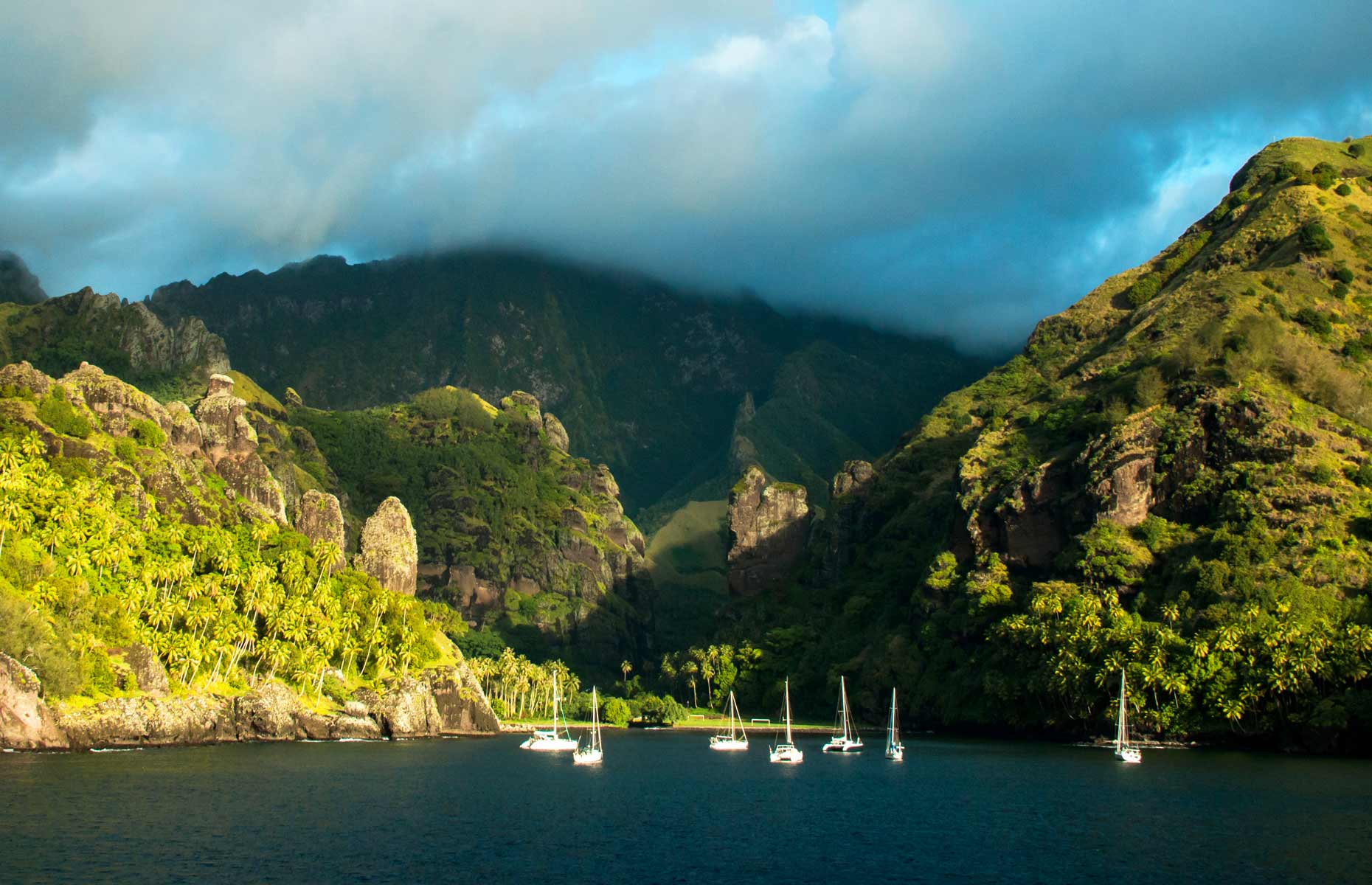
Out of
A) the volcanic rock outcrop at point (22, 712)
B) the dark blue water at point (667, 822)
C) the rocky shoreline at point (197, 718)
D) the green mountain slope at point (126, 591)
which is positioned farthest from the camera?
the green mountain slope at point (126, 591)

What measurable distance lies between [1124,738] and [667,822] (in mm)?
82204

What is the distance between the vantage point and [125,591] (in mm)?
157750

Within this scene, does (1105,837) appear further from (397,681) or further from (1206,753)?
(397,681)

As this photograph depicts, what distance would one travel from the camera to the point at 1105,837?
87.8m

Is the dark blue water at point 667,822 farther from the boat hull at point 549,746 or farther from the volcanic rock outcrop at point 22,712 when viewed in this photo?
the boat hull at point 549,746

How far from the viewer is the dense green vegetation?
463 feet

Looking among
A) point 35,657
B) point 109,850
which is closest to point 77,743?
point 35,657

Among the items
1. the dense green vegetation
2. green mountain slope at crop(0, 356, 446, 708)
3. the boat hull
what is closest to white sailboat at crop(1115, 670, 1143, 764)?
the boat hull

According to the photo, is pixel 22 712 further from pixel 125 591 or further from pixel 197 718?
pixel 125 591

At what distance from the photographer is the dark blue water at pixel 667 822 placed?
7456cm

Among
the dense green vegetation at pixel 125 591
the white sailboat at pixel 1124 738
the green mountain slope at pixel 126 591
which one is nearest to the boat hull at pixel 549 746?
the dense green vegetation at pixel 125 591

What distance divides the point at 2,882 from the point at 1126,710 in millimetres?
142079

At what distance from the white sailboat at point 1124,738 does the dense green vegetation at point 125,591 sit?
106913mm

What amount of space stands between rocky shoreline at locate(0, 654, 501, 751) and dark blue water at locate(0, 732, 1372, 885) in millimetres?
5893
